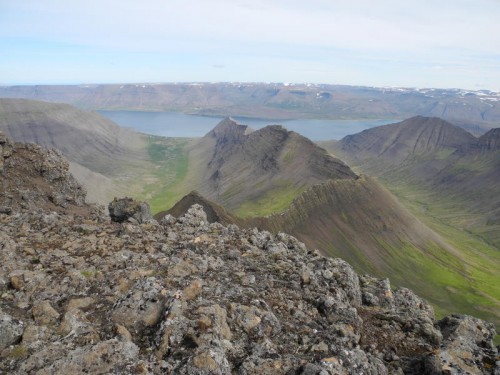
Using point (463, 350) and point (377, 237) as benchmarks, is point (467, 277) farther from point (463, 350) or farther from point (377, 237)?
point (463, 350)

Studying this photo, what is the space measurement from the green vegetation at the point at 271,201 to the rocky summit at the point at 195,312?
92195 millimetres

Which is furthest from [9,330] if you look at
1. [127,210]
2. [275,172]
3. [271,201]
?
[275,172]

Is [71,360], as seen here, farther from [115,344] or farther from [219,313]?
[219,313]

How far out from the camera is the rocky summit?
11.0 meters

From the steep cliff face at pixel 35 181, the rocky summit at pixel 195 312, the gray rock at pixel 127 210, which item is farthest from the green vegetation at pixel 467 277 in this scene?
the steep cliff face at pixel 35 181

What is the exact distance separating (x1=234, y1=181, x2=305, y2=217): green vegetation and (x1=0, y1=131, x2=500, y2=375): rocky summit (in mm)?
92195

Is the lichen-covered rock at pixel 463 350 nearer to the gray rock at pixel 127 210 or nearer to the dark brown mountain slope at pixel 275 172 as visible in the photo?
the gray rock at pixel 127 210

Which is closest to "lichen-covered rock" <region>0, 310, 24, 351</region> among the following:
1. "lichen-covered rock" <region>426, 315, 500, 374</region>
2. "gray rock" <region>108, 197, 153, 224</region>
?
"lichen-covered rock" <region>426, 315, 500, 374</region>

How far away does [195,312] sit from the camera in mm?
12828

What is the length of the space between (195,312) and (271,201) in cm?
11577

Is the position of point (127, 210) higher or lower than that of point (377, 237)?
higher

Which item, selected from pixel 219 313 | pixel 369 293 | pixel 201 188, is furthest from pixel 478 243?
pixel 219 313

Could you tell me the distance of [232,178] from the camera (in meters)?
183

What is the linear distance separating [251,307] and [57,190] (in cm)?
2535
